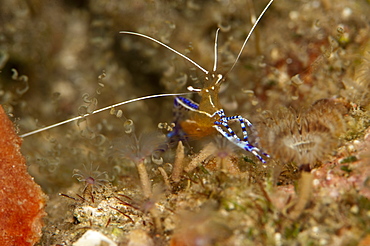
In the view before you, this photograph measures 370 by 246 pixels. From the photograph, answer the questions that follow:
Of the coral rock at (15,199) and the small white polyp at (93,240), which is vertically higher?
the coral rock at (15,199)

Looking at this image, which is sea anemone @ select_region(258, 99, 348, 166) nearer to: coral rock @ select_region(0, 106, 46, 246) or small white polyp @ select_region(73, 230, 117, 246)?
small white polyp @ select_region(73, 230, 117, 246)

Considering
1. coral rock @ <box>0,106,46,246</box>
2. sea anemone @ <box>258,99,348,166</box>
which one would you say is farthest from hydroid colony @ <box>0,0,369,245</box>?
coral rock @ <box>0,106,46,246</box>

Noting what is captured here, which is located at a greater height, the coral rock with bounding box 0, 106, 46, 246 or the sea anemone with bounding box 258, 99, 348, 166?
the sea anemone with bounding box 258, 99, 348, 166

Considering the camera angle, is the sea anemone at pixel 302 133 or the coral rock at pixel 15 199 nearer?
the sea anemone at pixel 302 133

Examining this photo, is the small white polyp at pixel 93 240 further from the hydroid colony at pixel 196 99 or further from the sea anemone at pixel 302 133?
the sea anemone at pixel 302 133

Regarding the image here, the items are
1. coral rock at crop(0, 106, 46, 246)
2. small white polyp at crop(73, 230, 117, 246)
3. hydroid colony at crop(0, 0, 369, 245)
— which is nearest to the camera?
hydroid colony at crop(0, 0, 369, 245)

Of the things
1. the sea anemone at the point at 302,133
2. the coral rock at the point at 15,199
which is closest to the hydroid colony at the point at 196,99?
the sea anemone at the point at 302,133

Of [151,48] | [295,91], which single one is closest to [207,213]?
[295,91]

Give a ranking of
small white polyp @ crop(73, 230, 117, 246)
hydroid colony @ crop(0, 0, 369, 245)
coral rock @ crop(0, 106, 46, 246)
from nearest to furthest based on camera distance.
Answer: hydroid colony @ crop(0, 0, 369, 245) < small white polyp @ crop(73, 230, 117, 246) < coral rock @ crop(0, 106, 46, 246)

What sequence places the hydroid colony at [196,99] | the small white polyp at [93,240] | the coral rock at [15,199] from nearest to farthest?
1. the hydroid colony at [196,99]
2. the small white polyp at [93,240]
3. the coral rock at [15,199]

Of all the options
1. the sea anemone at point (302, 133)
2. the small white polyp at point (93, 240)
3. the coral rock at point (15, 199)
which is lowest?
the small white polyp at point (93, 240)
